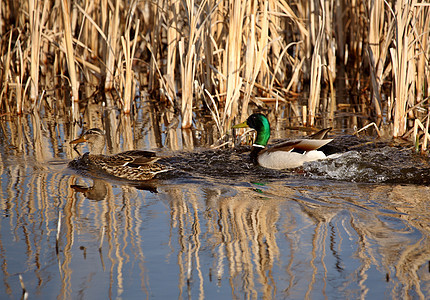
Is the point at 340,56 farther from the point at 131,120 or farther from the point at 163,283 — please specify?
the point at 163,283

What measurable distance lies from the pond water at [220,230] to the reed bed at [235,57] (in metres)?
1.20

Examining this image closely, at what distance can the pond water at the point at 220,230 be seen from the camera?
3.41 meters

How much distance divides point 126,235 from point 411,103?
4785mm

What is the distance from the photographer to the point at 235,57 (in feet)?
23.5

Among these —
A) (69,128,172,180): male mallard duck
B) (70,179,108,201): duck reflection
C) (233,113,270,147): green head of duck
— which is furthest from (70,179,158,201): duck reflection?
(233,113,270,147): green head of duck

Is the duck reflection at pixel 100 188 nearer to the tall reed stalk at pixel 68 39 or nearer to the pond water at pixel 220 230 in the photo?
the pond water at pixel 220 230

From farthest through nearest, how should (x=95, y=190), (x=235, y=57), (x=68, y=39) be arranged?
1. (x=68, y=39)
2. (x=235, y=57)
3. (x=95, y=190)

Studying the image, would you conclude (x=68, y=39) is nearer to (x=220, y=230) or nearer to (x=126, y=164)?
(x=126, y=164)

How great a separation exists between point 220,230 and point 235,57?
134 inches

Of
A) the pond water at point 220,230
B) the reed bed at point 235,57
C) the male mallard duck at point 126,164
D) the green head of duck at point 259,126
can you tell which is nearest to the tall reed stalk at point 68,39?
the reed bed at point 235,57

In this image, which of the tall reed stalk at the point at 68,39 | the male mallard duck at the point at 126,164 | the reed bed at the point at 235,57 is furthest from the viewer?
the tall reed stalk at the point at 68,39

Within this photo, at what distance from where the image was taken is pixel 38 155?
260 inches

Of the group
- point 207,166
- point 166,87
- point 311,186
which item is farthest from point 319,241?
point 166,87

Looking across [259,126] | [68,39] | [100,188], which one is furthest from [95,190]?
[68,39]
